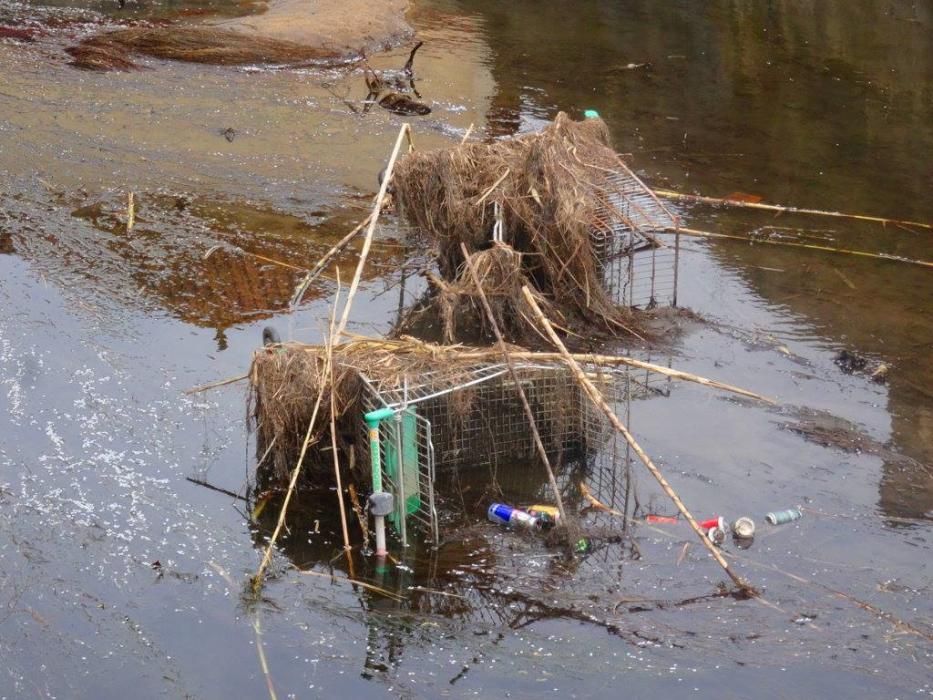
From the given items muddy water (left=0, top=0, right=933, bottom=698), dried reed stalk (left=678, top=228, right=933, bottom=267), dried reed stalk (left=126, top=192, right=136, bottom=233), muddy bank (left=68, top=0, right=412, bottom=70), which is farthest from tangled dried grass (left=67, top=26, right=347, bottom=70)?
dried reed stalk (left=678, top=228, right=933, bottom=267)

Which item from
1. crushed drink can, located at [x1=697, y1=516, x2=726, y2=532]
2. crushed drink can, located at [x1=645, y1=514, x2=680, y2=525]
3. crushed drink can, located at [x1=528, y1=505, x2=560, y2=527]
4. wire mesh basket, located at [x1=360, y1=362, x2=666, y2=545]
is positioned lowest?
crushed drink can, located at [x1=645, y1=514, x2=680, y2=525]

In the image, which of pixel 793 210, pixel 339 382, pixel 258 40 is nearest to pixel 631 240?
pixel 339 382

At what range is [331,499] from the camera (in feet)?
23.1

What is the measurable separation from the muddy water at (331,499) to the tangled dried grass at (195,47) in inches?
16.9

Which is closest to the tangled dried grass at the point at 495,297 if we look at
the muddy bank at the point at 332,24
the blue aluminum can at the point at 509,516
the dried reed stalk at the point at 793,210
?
the blue aluminum can at the point at 509,516

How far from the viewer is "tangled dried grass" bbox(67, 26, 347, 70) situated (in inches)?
609

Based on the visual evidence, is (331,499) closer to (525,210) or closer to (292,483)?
(292,483)

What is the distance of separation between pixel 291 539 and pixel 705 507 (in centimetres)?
253

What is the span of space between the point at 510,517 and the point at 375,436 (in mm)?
1118

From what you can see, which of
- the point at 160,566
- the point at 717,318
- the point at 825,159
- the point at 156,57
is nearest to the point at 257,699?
the point at 160,566

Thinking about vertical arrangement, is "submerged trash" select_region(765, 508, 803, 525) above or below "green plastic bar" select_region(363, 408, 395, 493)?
below

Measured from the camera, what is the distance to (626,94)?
1627 cm

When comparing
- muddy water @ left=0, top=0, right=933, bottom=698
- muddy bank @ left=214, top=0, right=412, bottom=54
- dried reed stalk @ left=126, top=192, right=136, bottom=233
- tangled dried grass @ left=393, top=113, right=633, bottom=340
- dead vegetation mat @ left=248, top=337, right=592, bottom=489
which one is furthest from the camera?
muddy bank @ left=214, top=0, right=412, bottom=54

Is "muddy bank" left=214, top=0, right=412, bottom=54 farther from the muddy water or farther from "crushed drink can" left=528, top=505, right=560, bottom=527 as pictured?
"crushed drink can" left=528, top=505, right=560, bottom=527
